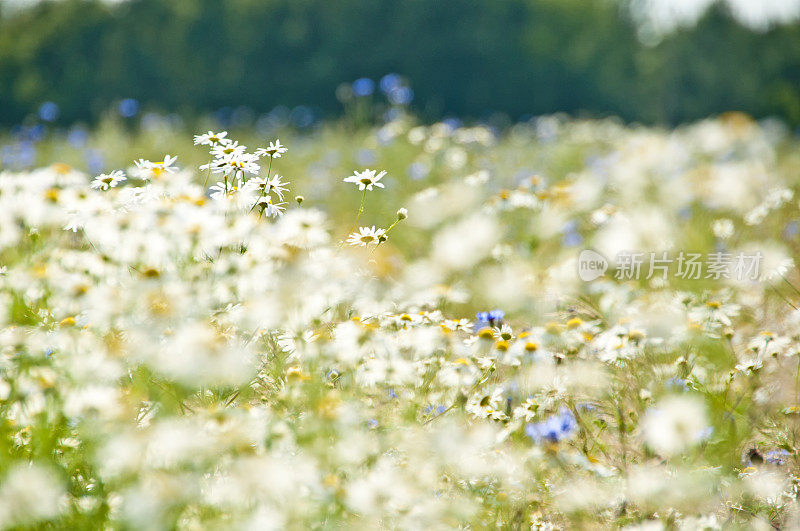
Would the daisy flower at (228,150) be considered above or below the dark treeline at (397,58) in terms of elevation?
below

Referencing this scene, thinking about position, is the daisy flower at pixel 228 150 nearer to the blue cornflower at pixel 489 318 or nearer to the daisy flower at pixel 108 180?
the daisy flower at pixel 108 180

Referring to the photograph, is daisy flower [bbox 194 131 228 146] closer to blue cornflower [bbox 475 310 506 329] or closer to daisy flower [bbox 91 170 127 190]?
daisy flower [bbox 91 170 127 190]

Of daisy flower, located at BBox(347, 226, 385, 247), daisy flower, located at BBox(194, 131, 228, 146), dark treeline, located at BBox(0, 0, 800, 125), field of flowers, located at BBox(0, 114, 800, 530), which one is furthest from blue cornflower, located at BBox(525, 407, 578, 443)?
dark treeline, located at BBox(0, 0, 800, 125)

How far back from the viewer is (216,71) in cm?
1770

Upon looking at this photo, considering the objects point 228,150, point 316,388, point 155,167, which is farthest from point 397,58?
point 316,388

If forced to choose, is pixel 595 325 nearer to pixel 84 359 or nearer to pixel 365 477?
pixel 365 477

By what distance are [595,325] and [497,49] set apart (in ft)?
59.1

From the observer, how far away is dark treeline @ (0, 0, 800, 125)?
55.9 ft

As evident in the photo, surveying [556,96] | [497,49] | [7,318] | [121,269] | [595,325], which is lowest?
[595,325]

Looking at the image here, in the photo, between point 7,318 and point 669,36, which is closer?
point 7,318

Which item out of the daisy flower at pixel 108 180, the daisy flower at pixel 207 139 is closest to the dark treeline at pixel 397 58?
the daisy flower at pixel 207 139

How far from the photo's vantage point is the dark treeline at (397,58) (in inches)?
671

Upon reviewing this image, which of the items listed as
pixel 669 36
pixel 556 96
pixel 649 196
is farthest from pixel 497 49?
pixel 649 196

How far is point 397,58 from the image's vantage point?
1852 cm
